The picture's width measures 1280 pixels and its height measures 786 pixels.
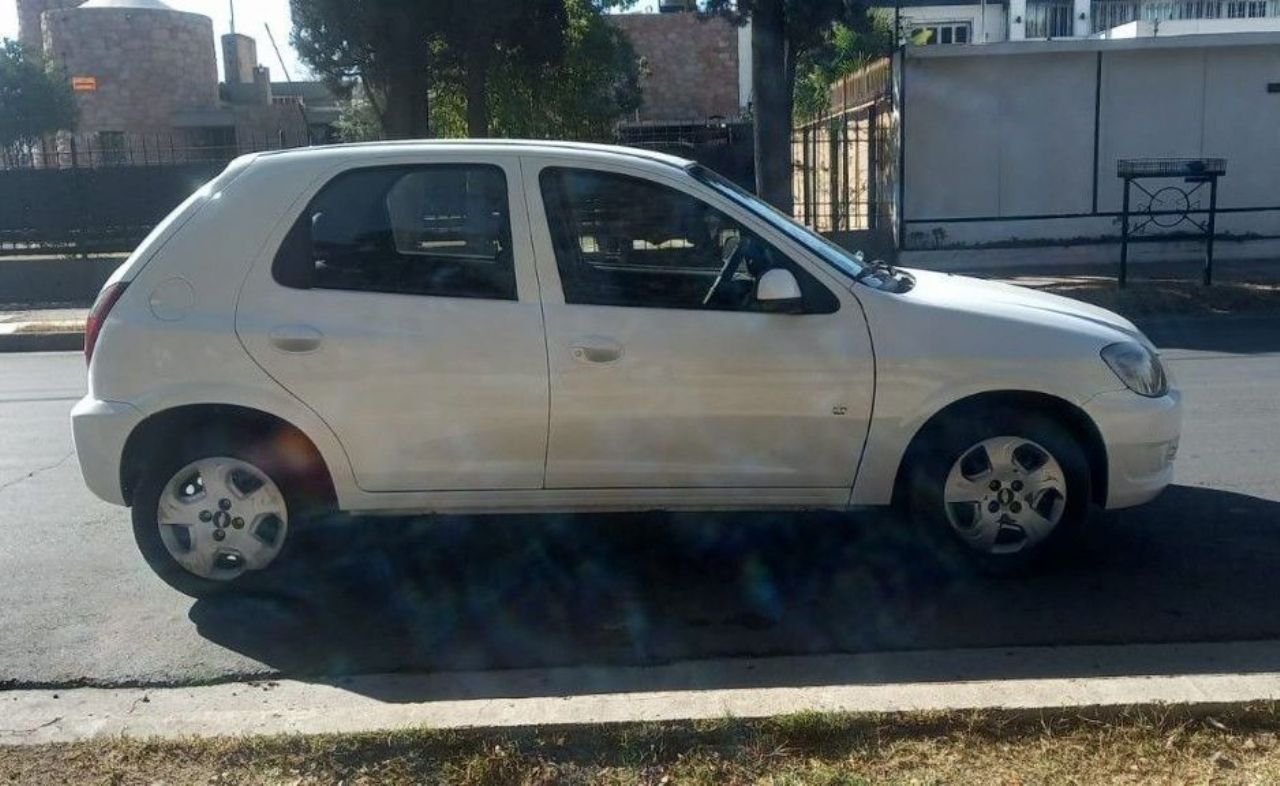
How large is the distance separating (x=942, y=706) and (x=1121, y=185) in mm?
15836

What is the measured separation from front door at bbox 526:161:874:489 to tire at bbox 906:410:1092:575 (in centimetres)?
35

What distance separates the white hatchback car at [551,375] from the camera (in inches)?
203

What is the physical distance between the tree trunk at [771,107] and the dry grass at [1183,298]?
13.2 feet

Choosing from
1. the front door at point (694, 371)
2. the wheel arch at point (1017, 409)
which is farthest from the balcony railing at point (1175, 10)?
the front door at point (694, 371)

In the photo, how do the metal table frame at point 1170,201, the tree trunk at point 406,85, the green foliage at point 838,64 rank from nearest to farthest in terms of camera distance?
Result: the metal table frame at point 1170,201 → the tree trunk at point 406,85 → the green foliage at point 838,64

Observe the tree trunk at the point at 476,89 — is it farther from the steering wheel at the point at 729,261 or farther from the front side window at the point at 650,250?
the steering wheel at the point at 729,261

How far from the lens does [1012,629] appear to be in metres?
4.86

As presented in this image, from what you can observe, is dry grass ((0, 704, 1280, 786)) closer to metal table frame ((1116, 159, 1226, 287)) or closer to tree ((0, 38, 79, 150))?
metal table frame ((1116, 159, 1226, 287))

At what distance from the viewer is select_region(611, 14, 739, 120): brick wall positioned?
5247 cm

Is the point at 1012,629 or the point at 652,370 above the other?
the point at 652,370

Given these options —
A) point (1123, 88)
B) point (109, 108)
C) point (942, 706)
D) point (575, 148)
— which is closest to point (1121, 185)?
point (1123, 88)

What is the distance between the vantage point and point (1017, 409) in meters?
5.23

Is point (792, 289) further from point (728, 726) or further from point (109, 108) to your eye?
point (109, 108)

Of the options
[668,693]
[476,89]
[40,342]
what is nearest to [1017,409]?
[668,693]
